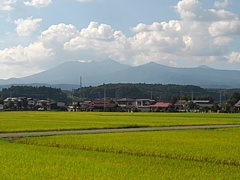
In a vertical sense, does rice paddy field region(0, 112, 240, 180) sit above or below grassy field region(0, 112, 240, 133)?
above

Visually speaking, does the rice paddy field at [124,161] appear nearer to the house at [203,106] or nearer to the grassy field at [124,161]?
the grassy field at [124,161]

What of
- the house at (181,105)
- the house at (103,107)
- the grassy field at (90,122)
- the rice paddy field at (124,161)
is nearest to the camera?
the rice paddy field at (124,161)

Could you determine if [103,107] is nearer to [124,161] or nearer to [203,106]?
[203,106]

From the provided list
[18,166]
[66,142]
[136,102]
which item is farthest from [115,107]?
[18,166]

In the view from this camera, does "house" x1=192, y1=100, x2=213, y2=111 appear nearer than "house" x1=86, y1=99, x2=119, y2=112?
Yes

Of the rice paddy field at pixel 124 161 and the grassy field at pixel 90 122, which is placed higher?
the rice paddy field at pixel 124 161

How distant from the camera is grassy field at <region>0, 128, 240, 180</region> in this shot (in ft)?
40.0

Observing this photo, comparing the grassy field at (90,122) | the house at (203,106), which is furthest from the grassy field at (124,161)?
the house at (203,106)

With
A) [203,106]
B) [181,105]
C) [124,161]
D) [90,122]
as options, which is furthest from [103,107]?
[124,161]

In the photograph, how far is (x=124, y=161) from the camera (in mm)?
14992

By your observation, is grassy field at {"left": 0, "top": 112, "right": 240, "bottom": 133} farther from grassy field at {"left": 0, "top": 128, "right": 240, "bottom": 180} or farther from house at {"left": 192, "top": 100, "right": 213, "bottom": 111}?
house at {"left": 192, "top": 100, "right": 213, "bottom": 111}

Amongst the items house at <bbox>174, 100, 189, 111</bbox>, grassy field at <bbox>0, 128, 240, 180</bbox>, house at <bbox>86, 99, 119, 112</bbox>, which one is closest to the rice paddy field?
grassy field at <bbox>0, 128, 240, 180</bbox>

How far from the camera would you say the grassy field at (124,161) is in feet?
40.0

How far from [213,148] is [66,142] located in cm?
701
